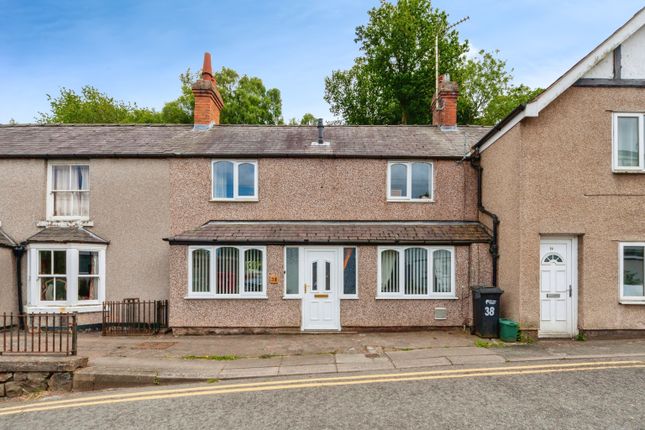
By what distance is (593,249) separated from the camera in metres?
10.3

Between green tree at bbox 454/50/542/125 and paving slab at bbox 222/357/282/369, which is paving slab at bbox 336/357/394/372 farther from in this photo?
green tree at bbox 454/50/542/125

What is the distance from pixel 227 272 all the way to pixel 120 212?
4.40 m

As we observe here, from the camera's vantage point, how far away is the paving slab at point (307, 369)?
7.87m

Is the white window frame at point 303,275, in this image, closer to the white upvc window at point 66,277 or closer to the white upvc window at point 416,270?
the white upvc window at point 416,270

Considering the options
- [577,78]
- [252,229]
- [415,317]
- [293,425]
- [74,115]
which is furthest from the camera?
[74,115]

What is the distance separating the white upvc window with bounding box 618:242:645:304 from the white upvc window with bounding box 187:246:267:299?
9.33 meters

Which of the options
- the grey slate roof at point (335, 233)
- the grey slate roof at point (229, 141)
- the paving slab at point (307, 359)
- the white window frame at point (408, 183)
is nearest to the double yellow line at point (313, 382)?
the paving slab at point (307, 359)

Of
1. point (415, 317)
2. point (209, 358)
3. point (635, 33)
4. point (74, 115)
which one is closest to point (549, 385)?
point (415, 317)

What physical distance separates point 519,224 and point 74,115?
39.9 metres

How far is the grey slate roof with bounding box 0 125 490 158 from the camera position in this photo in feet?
44.0

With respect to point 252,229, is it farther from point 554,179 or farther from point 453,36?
point 453,36

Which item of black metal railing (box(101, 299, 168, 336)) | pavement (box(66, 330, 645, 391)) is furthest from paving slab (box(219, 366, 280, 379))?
black metal railing (box(101, 299, 168, 336))

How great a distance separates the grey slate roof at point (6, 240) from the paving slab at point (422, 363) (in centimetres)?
1239

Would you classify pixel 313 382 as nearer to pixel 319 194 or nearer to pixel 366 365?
pixel 366 365
